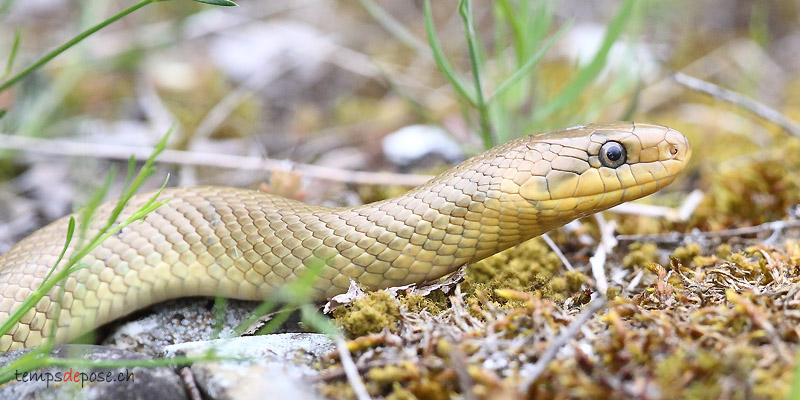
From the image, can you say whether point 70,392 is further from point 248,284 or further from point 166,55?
point 166,55

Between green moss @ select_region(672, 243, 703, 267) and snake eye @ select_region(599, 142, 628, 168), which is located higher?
snake eye @ select_region(599, 142, 628, 168)

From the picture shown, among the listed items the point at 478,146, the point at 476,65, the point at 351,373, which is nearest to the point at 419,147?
the point at 478,146

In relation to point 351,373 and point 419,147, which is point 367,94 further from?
point 351,373

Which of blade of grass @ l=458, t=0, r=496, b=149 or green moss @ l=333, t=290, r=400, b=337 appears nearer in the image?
green moss @ l=333, t=290, r=400, b=337

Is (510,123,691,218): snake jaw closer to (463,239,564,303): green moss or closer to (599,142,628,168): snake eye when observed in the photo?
(599,142,628,168): snake eye

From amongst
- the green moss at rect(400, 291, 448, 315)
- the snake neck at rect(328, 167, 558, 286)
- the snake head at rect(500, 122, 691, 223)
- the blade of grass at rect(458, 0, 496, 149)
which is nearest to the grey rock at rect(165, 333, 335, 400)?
the green moss at rect(400, 291, 448, 315)
